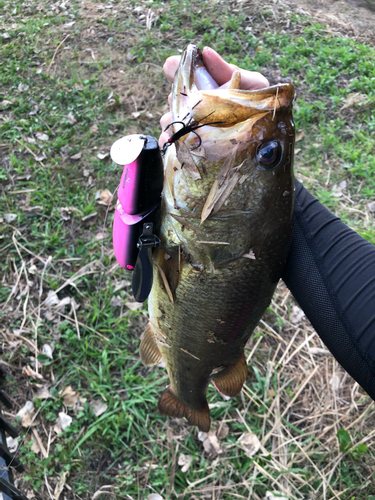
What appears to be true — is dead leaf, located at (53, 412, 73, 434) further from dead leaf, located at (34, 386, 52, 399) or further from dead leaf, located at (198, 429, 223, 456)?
dead leaf, located at (198, 429, 223, 456)

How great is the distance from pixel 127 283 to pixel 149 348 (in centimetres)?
132

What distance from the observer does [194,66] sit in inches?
53.8

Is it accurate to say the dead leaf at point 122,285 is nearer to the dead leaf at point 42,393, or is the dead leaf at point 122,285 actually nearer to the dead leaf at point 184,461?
the dead leaf at point 42,393

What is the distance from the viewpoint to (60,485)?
8.05ft

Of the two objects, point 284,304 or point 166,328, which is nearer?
point 166,328

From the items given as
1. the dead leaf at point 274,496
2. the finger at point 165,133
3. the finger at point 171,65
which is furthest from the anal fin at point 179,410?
the finger at point 171,65

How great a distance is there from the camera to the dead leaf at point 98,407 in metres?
2.72

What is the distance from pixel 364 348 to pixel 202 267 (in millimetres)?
814

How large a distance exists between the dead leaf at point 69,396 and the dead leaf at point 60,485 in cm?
48

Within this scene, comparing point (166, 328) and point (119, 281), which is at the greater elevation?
point (166, 328)

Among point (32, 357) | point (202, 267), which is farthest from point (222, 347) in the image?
point (32, 357)

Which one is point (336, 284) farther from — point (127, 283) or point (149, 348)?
point (127, 283)

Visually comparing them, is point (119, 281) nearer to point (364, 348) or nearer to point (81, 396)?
point (81, 396)

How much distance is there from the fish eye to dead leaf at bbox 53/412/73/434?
2.52m
